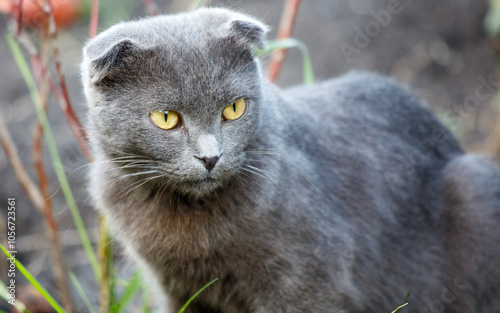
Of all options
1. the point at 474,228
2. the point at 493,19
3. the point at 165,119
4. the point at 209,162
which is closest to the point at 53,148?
the point at 165,119

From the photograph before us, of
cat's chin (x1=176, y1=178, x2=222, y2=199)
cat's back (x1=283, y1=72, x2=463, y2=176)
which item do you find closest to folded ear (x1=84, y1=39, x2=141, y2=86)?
cat's chin (x1=176, y1=178, x2=222, y2=199)

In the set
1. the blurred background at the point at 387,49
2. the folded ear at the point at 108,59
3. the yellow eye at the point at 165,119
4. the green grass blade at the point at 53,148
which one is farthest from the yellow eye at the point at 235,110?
the blurred background at the point at 387,49

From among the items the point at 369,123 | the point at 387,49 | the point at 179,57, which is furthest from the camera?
the point at 387,49

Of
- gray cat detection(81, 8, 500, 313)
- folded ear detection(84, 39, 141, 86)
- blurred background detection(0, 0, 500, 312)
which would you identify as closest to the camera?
folded ear detection(84, 39, 141, 86)

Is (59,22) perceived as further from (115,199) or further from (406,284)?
(406,284)

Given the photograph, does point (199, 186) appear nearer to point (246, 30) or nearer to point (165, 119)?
point (165, 119)

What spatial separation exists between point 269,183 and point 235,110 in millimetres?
390

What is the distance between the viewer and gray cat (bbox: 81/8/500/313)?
Answer: 2.10 m

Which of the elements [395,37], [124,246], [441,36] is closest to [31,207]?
[124,246]

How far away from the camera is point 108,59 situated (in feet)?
6.53

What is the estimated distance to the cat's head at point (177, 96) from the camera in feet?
6.75

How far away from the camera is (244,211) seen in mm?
2354

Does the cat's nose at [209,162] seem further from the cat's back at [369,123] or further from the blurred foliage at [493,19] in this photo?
the blurred foliage at [493,19]

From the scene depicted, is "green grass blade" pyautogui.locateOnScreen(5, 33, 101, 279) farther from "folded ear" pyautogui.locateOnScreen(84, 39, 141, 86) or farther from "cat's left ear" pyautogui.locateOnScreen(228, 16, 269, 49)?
"cat's left ear" pyautogui.locateOnScreen(228, 16, 269, 49)
